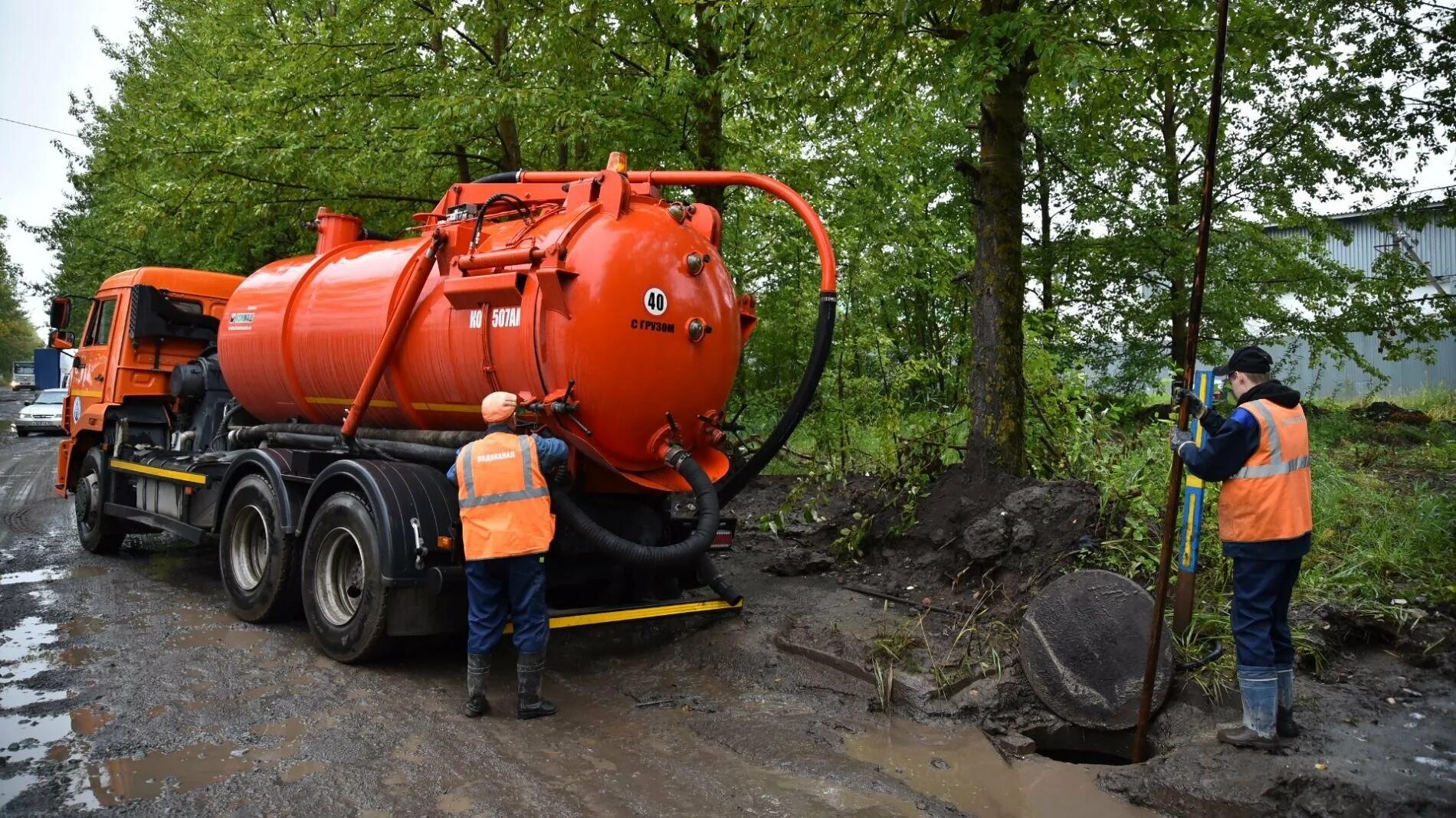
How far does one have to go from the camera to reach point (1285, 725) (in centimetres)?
441

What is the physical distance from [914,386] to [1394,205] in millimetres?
4967

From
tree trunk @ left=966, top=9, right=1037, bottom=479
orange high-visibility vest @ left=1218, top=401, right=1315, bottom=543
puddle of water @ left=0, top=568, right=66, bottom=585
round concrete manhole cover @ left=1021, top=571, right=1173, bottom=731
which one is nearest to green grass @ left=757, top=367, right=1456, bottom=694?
round concrete manhole cover @ left=1021, top=571, right=1173, bottom=731

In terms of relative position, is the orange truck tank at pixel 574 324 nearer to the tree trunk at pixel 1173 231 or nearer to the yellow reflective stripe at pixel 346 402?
the yellow reflective stripe at pixel 346 402

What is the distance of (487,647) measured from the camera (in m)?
5.22

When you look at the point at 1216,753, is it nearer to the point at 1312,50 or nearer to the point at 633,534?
the point at 633,534

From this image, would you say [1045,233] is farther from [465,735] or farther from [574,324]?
[465,735]

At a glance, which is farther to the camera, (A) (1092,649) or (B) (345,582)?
(B) (345,582)

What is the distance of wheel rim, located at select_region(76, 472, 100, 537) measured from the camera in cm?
1005

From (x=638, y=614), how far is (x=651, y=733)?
3.75ft

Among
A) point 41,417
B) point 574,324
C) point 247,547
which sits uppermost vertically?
point 574,324

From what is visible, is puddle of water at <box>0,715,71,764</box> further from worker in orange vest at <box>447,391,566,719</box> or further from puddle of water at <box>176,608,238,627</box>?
puddle of water at <box>176,608,238,627</box>

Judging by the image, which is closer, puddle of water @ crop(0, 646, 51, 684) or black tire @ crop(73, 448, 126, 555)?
puddle of water @ crop(0, 646, 51, 684)

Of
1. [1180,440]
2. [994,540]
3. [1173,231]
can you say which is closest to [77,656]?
[994,540]

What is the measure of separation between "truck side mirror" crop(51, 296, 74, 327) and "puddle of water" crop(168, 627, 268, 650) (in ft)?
18.4
